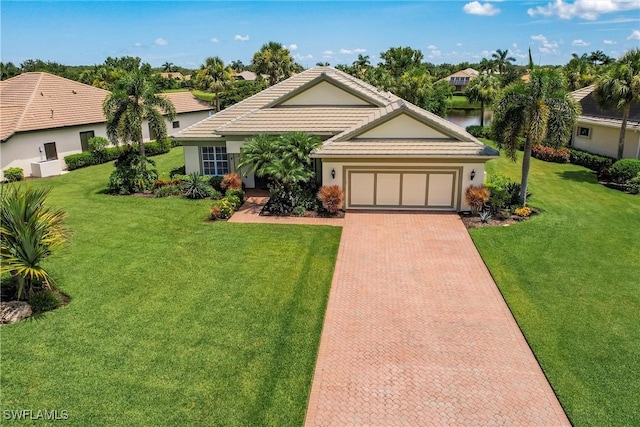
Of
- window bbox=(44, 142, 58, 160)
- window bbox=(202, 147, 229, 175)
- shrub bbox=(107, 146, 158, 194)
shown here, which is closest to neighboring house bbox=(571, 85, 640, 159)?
window bbox=(202, 147, 229, 175)

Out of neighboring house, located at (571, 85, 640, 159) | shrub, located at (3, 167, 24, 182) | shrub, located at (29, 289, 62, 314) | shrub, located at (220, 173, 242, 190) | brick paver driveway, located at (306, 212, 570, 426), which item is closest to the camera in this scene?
brick paver driveway, located at (306, 212, 570, 426)

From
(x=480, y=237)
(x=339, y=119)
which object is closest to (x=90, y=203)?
(x=339, y=119)

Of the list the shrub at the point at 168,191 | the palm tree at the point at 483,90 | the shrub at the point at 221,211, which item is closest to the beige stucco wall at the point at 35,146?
the shrub at the point at 168,191

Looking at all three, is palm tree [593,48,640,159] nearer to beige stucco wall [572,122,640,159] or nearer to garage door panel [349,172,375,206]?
beige stucco wall [572,122,640,159]

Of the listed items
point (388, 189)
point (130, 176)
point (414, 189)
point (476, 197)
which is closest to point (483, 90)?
point (414, 189)

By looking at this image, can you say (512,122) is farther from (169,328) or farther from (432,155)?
(169,328)

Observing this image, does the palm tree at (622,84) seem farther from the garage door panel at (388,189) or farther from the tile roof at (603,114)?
the garage door panel at (388,189)
